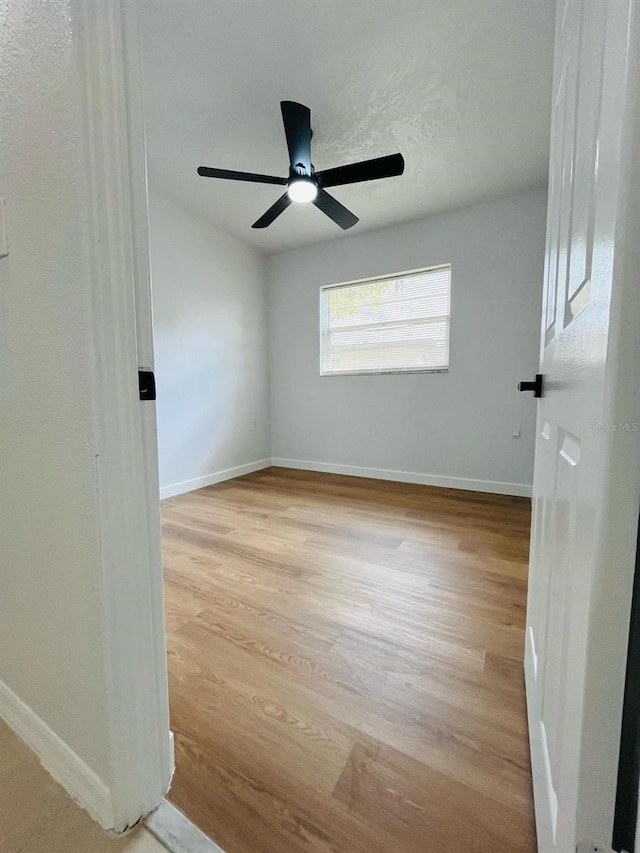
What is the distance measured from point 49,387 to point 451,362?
10.7 ft

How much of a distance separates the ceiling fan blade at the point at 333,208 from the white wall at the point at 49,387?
5.67ft

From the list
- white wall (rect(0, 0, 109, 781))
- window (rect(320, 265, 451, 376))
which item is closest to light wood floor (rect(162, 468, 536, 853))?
white wall (rect(0, 0, 109, 781))

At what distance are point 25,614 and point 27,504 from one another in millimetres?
312

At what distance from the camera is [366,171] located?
1936 millimetres

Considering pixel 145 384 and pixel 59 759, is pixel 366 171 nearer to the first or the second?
pixel 145 384

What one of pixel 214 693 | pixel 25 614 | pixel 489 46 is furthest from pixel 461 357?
pixel 25 614

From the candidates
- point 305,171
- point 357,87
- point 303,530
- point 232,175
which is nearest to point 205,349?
point 232,175

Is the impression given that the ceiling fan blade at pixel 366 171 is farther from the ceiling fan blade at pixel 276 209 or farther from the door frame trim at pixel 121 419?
the door frame trim at pixel 121 419

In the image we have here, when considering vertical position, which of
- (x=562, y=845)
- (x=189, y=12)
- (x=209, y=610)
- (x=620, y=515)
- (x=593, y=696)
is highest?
(x=189, y=12)

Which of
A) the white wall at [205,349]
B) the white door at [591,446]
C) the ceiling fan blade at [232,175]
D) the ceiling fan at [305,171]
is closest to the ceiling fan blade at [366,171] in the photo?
the ceiling fan at [305,171]

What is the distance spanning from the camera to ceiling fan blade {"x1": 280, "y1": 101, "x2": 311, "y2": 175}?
1.74 metres

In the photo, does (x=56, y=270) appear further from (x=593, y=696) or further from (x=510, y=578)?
(x=510, y=578)

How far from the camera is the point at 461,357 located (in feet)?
11.0

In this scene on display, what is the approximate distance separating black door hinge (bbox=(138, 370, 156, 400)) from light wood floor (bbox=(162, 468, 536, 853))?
938mm
